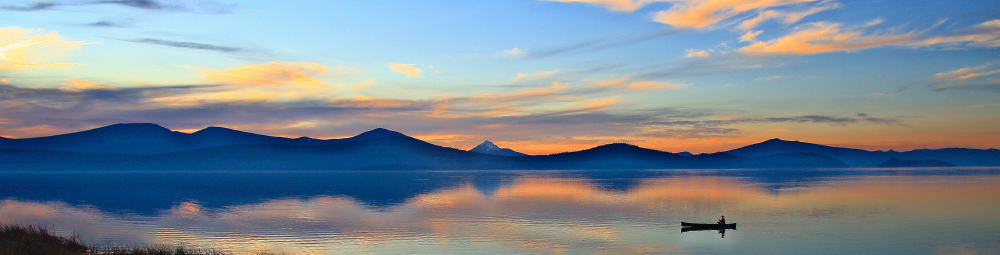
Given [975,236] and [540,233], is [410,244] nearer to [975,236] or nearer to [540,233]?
[540,233]

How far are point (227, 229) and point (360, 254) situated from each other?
481 inches

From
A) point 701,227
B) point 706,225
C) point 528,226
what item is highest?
point 706,225

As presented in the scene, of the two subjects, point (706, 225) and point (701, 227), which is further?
point (701, 227)

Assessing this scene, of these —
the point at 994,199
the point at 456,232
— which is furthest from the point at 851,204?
the point at 456,232

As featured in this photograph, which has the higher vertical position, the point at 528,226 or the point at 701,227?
the point at 701,227

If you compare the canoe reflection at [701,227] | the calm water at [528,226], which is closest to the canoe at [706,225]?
the canoe reflection at [701,227]

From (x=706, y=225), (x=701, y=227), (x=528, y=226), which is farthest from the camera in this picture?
(x=528, y=226)

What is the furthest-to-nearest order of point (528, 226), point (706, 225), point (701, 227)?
point (528, 226) < point (701, 227) < point (706, 225)

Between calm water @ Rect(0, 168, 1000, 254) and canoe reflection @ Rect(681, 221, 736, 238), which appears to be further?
canoe reflection @ Rect(681, 221, 736, 238)

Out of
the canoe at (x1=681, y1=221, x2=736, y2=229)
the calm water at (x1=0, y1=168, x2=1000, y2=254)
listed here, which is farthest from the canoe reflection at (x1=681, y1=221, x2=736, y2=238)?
the calm water at (x1=0, y1=168, x2=1000, y2=254)

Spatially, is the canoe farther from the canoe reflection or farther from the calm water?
the calm water

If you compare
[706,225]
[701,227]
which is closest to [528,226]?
[701,227]

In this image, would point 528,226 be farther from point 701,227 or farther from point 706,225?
point 706,225

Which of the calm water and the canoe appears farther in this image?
the canoe
